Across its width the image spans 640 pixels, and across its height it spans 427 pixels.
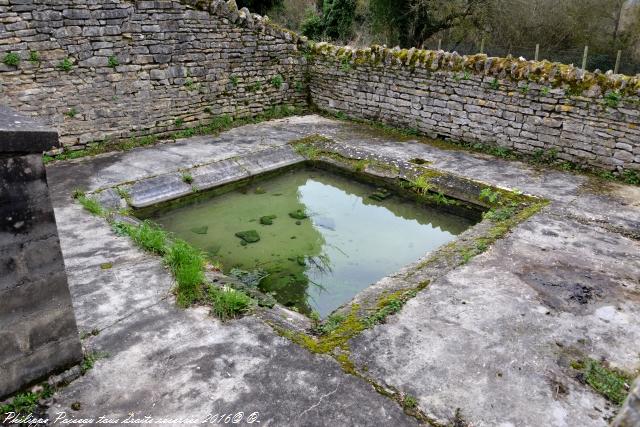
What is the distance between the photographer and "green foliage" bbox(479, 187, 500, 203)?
23.9ft

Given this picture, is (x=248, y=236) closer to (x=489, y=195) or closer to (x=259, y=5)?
(x=489, y=195)

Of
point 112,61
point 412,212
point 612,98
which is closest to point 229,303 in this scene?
point 412,212

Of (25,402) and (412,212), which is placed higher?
(25,402)

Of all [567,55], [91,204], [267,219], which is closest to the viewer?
[91,204]

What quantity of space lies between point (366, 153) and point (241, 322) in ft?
17.2

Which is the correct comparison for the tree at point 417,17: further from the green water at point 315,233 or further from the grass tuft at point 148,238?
the grass tuft at point 148,238

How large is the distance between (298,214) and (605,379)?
4.51m

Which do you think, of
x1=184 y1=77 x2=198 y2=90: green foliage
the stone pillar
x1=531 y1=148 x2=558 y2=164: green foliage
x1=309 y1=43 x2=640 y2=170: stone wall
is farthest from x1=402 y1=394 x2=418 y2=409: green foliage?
x1=184 y1=77 x2=198 y2=90: green foliage

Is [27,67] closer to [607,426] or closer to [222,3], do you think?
[222,3]

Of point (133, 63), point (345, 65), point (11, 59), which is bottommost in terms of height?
point (345, 65)

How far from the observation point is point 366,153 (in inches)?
356

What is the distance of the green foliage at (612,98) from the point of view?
7.68 m

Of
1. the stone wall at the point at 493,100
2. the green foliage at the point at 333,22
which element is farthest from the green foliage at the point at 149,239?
the green foliage at the point at 333,22

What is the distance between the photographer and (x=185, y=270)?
4.93 meters
